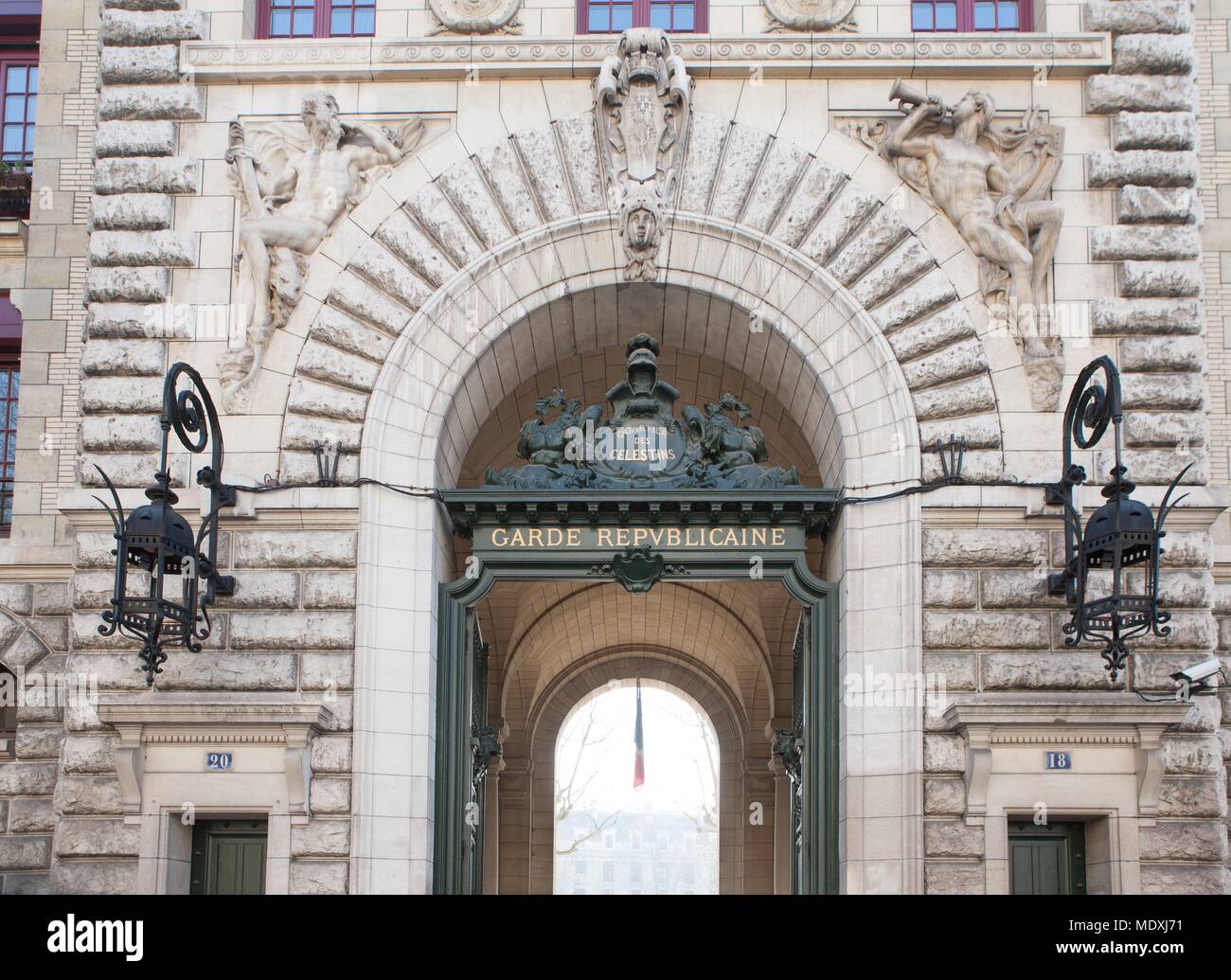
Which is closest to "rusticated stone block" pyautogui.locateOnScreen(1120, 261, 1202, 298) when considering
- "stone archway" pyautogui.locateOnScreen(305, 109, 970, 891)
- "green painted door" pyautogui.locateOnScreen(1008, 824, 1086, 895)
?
"stone archway" pyautogui.locateOnScreen(305, 109, 970, 891)

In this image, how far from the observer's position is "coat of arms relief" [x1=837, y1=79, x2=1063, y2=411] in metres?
18.4

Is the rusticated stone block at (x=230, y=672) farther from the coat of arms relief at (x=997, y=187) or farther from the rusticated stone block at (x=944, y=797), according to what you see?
the coat of arms relief at (x=997, y=187)

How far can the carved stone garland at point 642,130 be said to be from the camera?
18.9 m

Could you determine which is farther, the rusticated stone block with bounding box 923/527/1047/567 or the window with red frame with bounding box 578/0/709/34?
the window with red frame with bounding box 578/0/709/34

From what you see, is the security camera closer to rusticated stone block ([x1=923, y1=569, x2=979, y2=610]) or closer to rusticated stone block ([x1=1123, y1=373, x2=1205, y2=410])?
rusticated stone block ([x1=923, y1=569, x2=979, y2=610])

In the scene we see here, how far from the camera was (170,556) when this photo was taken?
17188mm

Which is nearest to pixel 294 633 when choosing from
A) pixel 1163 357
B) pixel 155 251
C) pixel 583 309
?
pixel 155 251

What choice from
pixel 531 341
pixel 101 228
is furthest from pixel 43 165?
pixel 531 341

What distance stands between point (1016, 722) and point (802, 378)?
471 cm

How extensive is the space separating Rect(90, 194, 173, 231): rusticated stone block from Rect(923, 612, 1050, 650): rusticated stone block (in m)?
9.56

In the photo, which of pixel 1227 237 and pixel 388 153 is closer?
pixel 388 153

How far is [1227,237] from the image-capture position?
20.6m

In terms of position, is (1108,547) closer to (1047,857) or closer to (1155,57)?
(1047,857)

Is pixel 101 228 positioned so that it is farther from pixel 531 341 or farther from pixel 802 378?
pixel 802 378
